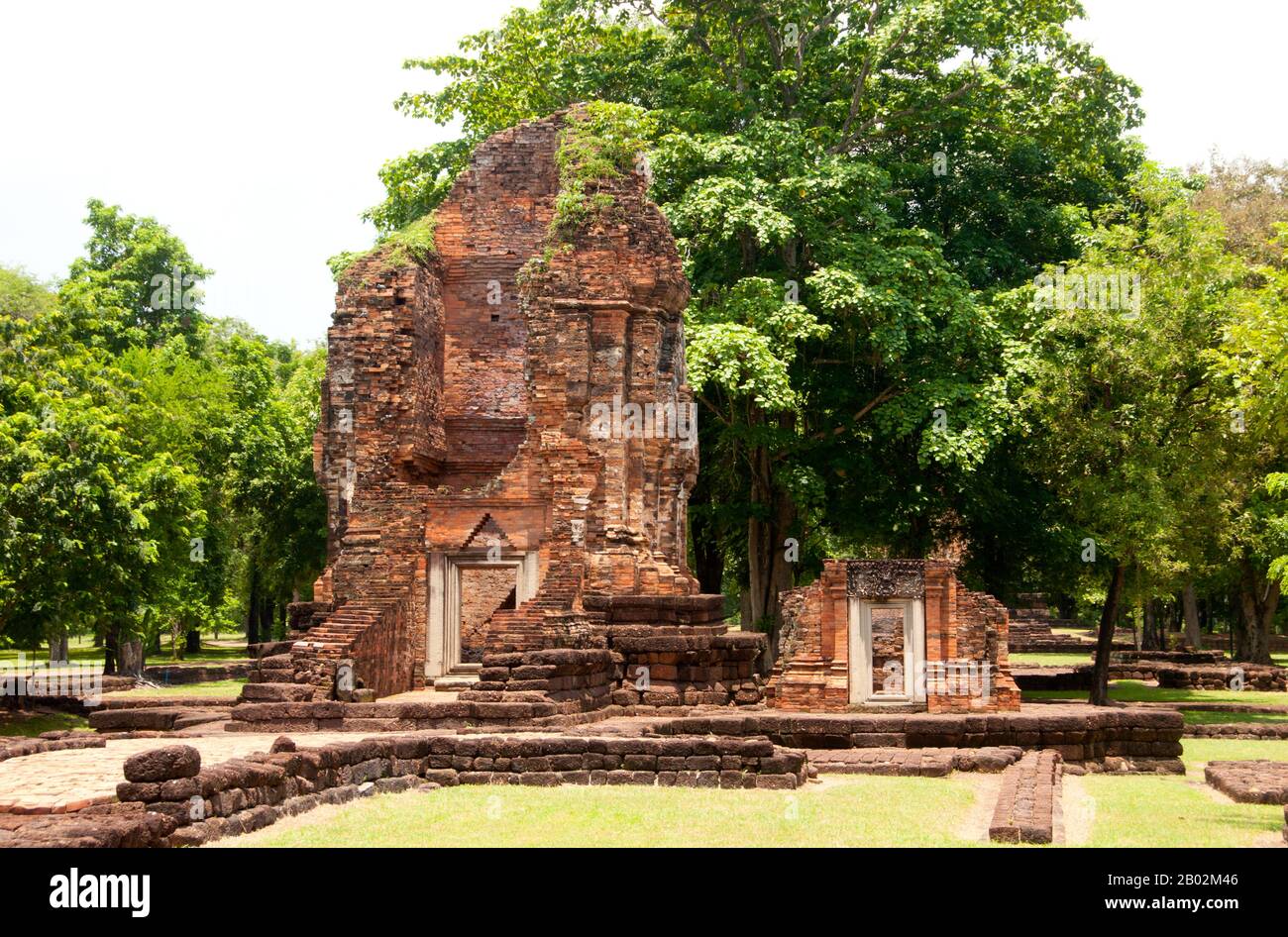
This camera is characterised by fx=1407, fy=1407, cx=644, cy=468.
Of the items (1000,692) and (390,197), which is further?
(390,197)

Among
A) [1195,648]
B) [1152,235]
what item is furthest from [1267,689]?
[1152,235]

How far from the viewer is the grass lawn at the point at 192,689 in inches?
993

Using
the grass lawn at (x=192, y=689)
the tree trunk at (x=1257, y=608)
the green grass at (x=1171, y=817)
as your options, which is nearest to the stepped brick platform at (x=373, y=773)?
the green grass at (x=1171, y=817)

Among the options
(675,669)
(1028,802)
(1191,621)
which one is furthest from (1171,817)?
(1191,621)

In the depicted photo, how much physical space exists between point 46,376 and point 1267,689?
81.0 feet

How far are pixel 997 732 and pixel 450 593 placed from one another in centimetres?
876

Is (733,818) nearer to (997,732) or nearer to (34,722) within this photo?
(997,732)

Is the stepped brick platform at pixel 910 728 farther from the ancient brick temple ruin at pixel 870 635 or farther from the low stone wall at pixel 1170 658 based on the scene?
the low stone wall at pixel 1170 658

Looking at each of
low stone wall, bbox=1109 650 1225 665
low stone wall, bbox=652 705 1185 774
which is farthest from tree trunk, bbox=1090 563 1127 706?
low stone wall, bbox=1109 650 1225 665

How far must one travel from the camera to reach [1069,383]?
2386 cm

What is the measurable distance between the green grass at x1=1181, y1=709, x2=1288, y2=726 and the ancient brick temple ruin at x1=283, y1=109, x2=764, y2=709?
747 cm

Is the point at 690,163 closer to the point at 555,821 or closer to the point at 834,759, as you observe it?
the point at 834,759

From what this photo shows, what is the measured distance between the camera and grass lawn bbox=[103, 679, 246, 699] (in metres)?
25.2

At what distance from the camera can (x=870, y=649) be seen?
20.7 metres
